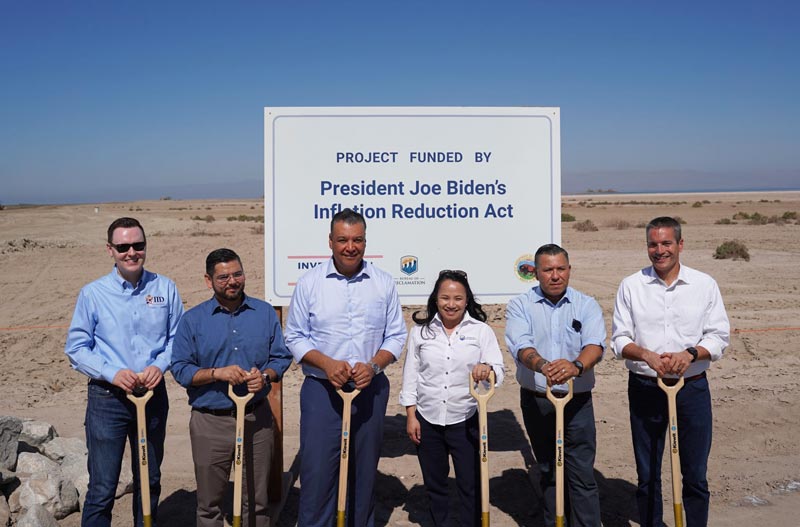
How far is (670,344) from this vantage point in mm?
4352

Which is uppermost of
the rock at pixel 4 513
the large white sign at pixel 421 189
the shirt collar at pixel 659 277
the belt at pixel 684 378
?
the large white sign at pixel 421 189

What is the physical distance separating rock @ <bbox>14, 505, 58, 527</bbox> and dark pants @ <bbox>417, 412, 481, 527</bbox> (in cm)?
264

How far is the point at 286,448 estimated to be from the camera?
22.5ft

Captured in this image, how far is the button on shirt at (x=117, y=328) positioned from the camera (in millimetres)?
4109

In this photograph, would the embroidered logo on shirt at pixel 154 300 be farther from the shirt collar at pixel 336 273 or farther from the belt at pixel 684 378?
the belt at pixel 684 378

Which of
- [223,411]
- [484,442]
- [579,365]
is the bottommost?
[484,442]

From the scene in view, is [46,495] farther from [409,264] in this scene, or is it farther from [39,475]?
[409,264]

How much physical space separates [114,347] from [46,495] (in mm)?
1833

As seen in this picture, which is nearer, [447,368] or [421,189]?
[447,368]

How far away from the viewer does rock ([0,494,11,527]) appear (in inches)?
192

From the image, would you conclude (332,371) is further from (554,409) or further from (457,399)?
(554,409)

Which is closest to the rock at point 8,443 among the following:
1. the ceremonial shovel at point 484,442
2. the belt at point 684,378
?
the ceremonial shovel at point 484,442

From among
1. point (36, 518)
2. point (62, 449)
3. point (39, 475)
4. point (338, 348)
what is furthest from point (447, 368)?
point (62, 449)

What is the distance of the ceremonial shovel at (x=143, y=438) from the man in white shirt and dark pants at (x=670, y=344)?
298 centimetres
